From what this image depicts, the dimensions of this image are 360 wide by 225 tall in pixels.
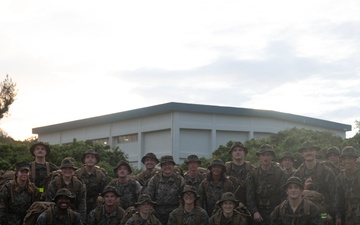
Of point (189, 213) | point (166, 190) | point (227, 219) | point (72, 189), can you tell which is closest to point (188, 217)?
point (189, 213)

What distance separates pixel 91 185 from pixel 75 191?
0.93 metres

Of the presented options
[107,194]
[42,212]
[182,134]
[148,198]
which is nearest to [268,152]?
[148,198]

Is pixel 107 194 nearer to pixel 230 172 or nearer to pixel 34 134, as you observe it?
pixel 230 172

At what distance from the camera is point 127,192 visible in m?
12.6

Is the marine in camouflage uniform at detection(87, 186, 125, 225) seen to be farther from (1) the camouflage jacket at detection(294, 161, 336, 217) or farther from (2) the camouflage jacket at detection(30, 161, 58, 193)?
(1) the camouflage jacket at detection(294, 161, 336, 217)

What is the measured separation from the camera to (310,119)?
4794cm

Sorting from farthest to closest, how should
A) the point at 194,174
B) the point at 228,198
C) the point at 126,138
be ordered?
1. the point at 126,138
2. the point at 194,174
3. the point at 228,198

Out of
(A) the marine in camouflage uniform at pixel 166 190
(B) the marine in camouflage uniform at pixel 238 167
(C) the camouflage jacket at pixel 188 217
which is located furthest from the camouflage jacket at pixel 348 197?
(A) the marine in camouflage uniform at pixel 166 190

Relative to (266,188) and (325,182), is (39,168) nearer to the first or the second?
(266,188)


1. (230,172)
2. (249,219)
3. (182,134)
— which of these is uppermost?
(182,134)

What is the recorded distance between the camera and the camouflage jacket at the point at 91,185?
12641 millimetres

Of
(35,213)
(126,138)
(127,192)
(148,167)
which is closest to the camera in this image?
(35,213)

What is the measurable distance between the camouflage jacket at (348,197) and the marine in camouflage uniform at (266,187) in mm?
1030

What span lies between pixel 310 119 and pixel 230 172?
37004mm
